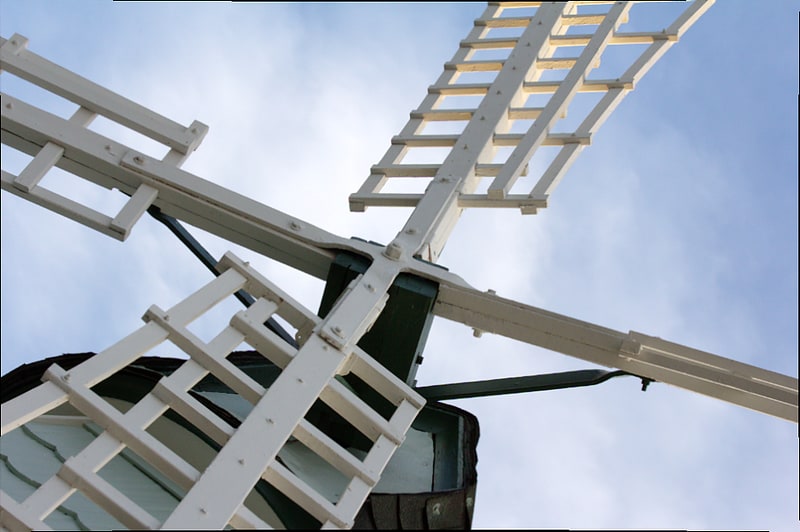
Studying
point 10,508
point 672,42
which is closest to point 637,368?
point 10,508

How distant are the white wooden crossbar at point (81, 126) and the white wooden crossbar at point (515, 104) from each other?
931mm

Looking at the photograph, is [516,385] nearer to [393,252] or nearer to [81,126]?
[393,252]

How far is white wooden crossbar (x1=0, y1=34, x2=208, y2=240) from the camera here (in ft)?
13.8

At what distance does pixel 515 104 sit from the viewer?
19.1ft

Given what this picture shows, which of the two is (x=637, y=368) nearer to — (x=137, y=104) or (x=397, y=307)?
(x=397, y=307)

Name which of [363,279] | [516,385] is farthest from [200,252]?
[516,385]

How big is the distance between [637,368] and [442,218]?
3.89ft

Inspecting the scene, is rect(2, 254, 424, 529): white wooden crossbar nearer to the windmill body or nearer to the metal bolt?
the windmill body

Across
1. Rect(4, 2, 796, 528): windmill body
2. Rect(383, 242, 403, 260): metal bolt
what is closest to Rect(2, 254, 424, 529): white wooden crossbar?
Rect(4, 2, 796, 528): windmill body

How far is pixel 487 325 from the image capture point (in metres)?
4.25

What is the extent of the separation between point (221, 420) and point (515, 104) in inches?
114

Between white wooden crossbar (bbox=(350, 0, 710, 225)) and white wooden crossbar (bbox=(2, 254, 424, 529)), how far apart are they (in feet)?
3.05

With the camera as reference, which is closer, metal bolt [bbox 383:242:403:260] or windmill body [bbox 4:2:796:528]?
windmill body [bbox 4:2:796:528]

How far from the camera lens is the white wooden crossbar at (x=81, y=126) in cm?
422
